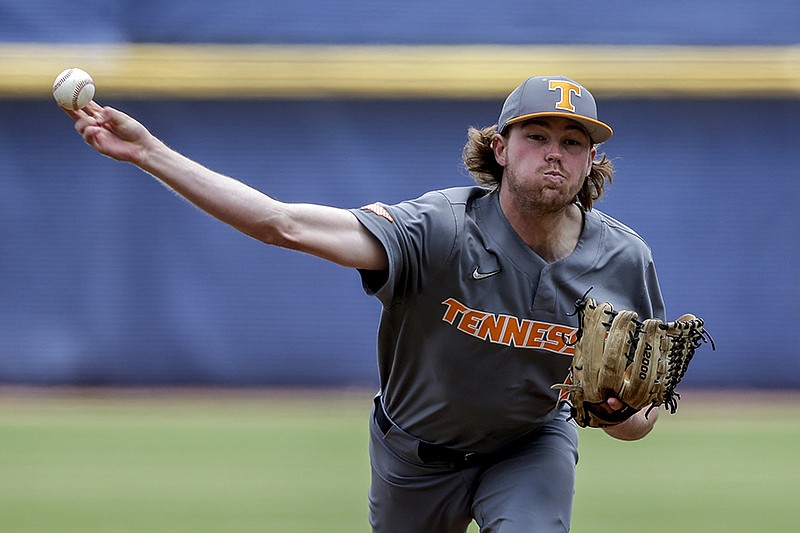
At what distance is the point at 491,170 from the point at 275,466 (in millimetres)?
4085

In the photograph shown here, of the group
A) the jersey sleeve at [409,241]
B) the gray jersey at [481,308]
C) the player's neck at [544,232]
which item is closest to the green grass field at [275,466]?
the gray jersey at [481,308]

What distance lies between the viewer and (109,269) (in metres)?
11.9

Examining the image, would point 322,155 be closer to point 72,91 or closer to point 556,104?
point 556,104

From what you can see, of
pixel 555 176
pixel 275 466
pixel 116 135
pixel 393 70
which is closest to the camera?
pixel 116 135

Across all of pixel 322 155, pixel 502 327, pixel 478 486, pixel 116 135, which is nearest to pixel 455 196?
pixel 502 327

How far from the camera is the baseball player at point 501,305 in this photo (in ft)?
12.7

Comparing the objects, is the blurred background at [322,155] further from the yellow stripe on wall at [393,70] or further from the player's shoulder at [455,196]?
the player's shoulder at [455,196]

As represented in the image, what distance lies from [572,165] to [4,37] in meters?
9.17

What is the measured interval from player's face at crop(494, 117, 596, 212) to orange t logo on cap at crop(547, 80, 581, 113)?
52 millimetres

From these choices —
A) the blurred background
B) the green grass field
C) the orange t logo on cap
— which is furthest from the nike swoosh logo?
the blurred background

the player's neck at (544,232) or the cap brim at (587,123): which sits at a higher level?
the cap brim at (587,123)

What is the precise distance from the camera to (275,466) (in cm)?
794

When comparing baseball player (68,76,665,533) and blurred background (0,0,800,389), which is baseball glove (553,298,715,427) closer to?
baseball player (68,76,665,533)

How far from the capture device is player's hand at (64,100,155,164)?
3.24m
